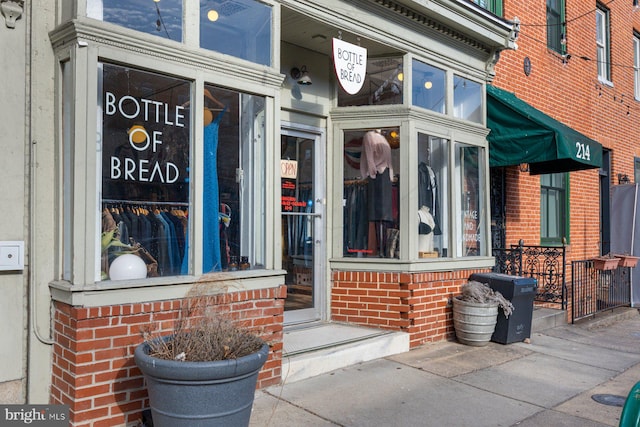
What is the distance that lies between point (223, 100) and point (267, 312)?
76.8 inches

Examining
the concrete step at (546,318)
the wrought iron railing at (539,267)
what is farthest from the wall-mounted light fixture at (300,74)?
the concrete step at (546,318)

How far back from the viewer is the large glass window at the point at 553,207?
10.3m

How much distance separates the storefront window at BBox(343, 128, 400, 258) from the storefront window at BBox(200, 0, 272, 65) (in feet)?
6.89

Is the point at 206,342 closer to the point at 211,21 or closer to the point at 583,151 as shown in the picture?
the point at 211,21

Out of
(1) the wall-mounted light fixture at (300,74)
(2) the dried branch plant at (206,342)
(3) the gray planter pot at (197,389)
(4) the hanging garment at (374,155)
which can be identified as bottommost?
(3) the gray planter pot at (197,389)

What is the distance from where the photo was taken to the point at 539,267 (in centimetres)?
945

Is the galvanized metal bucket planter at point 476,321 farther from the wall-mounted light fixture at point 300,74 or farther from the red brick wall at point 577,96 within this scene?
the wall-mounted light fixture at point 300,74

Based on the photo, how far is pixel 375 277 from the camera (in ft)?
22.0

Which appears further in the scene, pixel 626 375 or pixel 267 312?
pixel 626 375

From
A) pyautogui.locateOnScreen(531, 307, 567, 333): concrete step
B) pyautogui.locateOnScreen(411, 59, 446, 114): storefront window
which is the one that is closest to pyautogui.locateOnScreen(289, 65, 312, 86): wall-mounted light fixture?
pyautogui.locateOnScreen(411, 59, 446, 114): storefront window

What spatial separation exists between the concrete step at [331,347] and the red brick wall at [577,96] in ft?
12.7

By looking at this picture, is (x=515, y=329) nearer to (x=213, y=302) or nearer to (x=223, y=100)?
(x=213, y=302)

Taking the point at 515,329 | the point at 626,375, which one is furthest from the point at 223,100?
the point at 626,375

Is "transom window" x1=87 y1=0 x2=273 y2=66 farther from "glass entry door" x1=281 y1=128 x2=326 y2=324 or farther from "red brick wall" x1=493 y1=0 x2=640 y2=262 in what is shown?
"red brick wall" x1=493 y1=0 x2=640 y2=262
